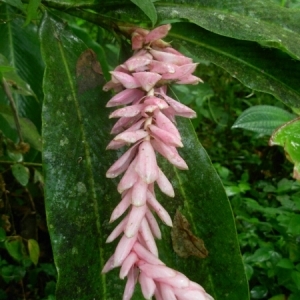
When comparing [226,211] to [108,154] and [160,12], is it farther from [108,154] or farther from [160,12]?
[160,12]

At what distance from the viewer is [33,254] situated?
121cm

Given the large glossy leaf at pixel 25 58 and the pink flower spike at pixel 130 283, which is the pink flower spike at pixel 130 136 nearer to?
the pink flower spike at pixel 130 283

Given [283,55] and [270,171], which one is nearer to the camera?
[283,55]

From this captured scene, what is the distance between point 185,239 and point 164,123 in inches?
9.3

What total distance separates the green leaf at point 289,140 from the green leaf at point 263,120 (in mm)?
347

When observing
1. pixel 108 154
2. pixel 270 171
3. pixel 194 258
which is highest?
pixel 108 154

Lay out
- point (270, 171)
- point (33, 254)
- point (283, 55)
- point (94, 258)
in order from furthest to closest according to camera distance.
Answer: point (270, 171), point (33, 254), point (283, 55), point (94, 258)

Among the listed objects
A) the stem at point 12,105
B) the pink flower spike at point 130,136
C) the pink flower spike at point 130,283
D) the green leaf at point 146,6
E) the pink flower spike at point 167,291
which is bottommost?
the stem at point 12,105

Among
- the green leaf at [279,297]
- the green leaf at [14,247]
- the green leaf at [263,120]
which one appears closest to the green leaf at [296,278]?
the green leaf at [279,297]

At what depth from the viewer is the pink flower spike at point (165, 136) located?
552 mm

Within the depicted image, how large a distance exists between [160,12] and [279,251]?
723 millimetres

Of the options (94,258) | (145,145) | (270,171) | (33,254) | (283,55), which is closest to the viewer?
(145,145)

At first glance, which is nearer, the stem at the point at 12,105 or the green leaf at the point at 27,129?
the stem at the point at 12,105

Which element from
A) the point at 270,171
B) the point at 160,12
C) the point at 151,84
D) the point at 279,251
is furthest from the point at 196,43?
the point at 270,171
